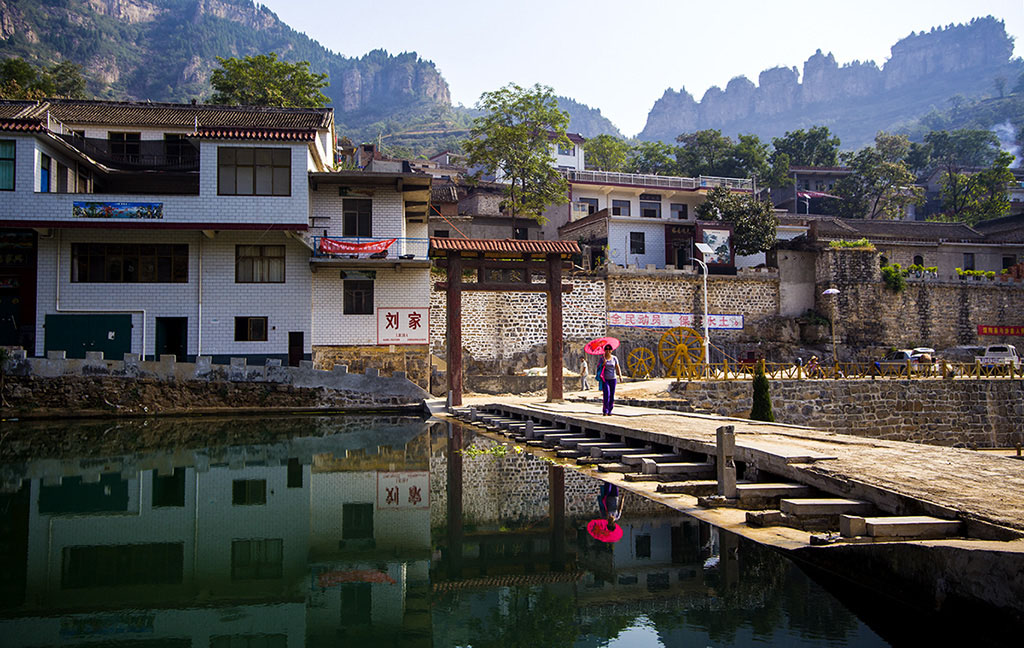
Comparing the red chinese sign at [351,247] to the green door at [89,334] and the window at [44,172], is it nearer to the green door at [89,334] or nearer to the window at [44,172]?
the green door at [89,334]

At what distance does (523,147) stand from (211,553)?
33095 millimetres

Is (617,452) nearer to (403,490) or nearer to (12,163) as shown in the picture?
(403,490)

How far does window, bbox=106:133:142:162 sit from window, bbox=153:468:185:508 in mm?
19552

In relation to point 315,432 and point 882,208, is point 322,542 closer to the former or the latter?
point 315,432

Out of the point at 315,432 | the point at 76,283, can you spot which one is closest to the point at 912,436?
the point at 315,432

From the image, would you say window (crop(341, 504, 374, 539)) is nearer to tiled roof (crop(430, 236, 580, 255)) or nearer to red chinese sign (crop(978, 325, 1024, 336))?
tiled roof (crop(430, 236, 580, 255))

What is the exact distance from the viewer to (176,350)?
25719 millimetres

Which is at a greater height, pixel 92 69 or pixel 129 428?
pixel 92 69

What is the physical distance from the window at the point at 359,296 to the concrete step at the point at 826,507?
831 inches

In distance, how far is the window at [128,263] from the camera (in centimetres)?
2491

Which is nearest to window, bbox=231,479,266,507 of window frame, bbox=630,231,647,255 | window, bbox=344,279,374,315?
window, bbox=344,279,374,315

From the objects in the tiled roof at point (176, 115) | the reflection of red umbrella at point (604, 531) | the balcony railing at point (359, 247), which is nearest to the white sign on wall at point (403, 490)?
the reflection of red umbrella at point (604, 531)

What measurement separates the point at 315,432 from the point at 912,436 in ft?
59.6

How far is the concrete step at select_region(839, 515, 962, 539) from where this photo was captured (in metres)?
5.80
